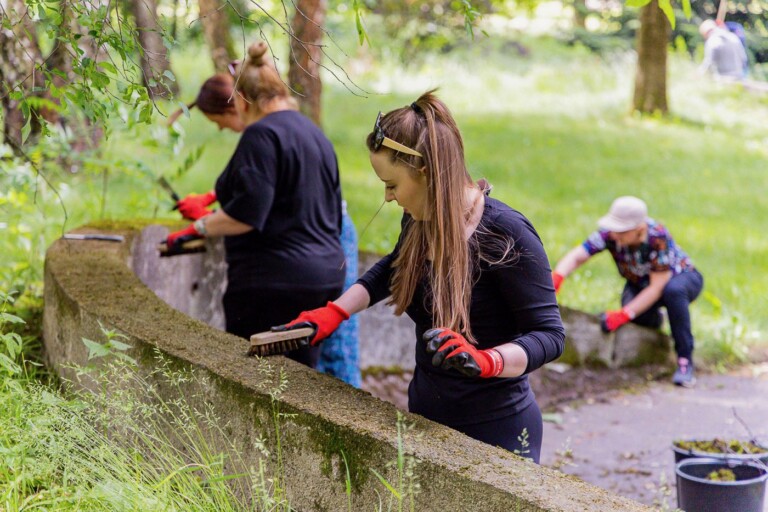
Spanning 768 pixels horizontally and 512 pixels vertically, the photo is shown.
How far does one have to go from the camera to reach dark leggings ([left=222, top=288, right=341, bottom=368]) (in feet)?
14.0

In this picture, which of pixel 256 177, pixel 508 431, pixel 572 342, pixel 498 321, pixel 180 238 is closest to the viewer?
pixel 498 321

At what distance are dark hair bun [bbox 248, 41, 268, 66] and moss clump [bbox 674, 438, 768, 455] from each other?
2.58m

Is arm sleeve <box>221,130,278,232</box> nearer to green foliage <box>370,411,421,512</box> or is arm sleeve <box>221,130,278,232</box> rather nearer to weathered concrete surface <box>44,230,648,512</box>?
weathered concrete surface <box>44,230,648,512</box>

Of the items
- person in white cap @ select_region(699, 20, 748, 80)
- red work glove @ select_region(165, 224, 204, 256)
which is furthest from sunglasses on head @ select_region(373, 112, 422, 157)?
person in white cap @ select_region(699, 20, 748, 80)

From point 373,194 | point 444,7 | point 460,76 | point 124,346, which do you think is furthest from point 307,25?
point 460,76

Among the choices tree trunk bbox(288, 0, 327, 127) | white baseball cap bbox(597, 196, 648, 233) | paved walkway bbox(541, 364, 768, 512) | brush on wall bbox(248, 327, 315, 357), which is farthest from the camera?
tree trunk bbox(288, 0, 327, 127)

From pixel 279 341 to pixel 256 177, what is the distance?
1.10 meters

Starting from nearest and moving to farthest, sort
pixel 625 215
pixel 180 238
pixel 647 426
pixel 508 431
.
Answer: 1. pixel 508 431
2. pixel 180 238
3. pixel 647 426
4. pixel 625 215

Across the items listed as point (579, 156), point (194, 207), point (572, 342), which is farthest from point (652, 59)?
point (194, 207)

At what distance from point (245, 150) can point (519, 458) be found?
201 centimetres

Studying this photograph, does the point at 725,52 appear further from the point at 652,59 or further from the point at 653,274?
the point at 652,59

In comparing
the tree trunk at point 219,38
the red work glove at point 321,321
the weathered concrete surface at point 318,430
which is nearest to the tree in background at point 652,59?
the tree trunk at point 219,38

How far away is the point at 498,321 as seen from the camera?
113 inches

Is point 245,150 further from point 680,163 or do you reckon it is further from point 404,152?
point 680,163
